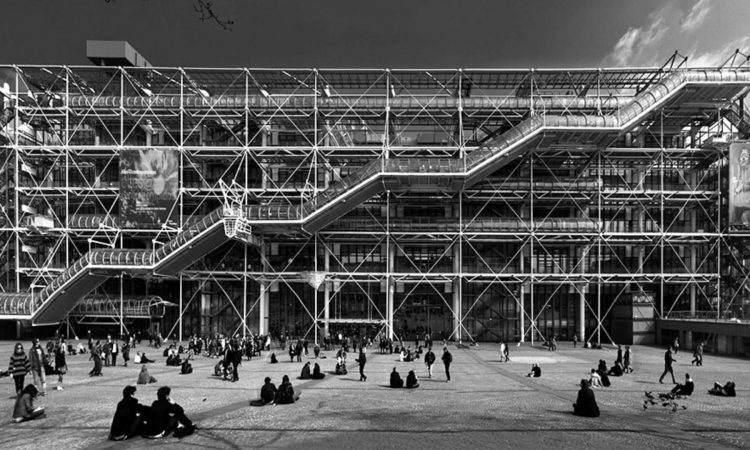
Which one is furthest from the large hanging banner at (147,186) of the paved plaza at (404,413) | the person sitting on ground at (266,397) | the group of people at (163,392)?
the person sitting on ground at (266,397)

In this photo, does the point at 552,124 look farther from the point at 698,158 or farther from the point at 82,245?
the point at 82,245

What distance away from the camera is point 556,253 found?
36750 mm

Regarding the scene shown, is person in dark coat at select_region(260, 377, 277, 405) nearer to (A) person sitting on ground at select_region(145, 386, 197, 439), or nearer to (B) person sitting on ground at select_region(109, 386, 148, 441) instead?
(A) person sitting on ground at select_region(145, 386, 197, 439)

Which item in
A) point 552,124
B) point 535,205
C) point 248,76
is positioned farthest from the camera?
point 535,205

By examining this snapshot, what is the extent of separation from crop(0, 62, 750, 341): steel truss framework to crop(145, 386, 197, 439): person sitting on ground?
2207 cm

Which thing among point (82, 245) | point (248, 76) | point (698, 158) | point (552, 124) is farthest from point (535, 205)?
point (82, 245)

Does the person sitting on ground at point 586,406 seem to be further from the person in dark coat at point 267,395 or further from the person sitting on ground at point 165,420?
the person sitting on ground at point 165,420

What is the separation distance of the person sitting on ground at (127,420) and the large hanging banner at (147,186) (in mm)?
25871

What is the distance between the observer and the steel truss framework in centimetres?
3403

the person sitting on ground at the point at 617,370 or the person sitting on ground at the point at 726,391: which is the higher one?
the person sitting on ground at the point at 726,391

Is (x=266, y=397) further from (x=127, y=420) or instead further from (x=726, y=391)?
(x=726, y=391)

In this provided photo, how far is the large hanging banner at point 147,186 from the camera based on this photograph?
112 ft

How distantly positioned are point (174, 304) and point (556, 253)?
25.1 metres

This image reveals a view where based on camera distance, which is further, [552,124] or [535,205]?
[535,205]
